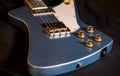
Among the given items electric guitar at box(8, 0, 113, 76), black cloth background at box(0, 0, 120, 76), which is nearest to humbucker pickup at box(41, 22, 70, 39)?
electric guitar at box(8, 0, 113, 76)

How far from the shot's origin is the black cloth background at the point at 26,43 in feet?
2.57

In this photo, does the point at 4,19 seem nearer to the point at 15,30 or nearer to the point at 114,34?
the point at 15,30

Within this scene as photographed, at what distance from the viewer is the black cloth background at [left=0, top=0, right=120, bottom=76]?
0.78 m

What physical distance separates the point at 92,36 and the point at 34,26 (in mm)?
217

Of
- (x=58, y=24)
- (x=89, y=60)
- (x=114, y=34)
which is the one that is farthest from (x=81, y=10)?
(x=89, y=60)

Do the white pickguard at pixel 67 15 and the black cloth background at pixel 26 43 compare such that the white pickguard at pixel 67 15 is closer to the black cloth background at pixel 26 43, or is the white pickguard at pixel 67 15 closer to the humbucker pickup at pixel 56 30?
the humbucker pickup at pixel 56 30

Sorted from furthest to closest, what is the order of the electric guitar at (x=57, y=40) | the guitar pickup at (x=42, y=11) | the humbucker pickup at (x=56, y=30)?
the guitar pickup at (x=42, y=11), the humbucker pickup at (x=56, y=30), the electric guitar at (x=57, y=40)

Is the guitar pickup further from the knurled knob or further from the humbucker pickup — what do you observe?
the knurled knob

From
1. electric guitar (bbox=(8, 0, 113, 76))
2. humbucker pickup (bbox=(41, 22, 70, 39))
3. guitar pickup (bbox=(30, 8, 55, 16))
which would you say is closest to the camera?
electric guitar (bbox=(8, 0, 113, 76))

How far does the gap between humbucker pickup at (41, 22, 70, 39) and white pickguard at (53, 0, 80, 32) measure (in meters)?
0.05

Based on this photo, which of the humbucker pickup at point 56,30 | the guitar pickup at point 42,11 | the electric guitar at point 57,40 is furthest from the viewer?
the guitar pickup at point 42,11

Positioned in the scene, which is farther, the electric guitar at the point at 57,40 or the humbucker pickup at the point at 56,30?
the humbucker pickup at the point at 56,30

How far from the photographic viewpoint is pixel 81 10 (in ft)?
4.02

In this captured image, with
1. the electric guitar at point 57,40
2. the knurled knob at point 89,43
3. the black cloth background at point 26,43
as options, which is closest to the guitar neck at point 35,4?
the electric guitar at point 57,40
